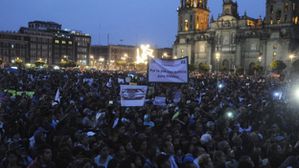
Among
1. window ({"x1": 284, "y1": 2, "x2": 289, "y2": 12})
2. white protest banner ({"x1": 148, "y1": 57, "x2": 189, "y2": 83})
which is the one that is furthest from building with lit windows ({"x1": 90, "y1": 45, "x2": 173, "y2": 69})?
white protest banner ({"x1": 148, "y1": 57, "x2": 189, "y2": 83})

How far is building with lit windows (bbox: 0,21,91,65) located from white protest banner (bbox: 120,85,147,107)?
11505 centimetres

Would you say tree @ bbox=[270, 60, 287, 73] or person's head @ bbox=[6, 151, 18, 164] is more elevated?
tree @ bbox=[270, 60, 287, 73]

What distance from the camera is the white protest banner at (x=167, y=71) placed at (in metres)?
15.2

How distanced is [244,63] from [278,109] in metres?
77.7

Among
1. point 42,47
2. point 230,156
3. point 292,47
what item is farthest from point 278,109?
point 42,47

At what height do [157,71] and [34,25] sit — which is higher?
[34,25]

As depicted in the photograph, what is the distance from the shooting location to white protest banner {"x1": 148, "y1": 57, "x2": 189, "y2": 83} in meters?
15.2

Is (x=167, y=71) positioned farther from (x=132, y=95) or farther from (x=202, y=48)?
(x=202, y=48)

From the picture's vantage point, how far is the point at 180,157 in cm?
884

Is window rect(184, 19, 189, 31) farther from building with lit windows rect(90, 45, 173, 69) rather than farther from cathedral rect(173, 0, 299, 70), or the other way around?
building with lit windows rect(90, 45, 173, 69)

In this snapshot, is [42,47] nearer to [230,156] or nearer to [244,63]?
[244,63]

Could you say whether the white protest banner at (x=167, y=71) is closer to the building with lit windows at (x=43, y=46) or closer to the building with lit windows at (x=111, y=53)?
the building with lit windows at (x=43, y=46)

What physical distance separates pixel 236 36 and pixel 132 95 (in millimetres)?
82999

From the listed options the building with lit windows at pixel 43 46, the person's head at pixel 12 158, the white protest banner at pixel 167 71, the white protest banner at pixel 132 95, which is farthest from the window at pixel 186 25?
the person's head at pixel 12 158
